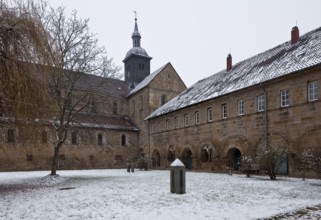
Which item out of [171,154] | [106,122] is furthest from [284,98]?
[106,122]

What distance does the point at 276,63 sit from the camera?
65.5 ft

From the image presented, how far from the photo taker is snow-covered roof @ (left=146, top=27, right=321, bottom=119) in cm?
1741

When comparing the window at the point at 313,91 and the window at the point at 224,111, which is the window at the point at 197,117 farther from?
the window at the point at 313,91

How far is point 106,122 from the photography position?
37094 mm

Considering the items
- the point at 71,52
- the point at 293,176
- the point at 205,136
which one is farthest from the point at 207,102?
the point at 71,52

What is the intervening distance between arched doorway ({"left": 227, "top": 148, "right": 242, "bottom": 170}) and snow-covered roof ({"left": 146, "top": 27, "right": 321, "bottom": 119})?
183 inches

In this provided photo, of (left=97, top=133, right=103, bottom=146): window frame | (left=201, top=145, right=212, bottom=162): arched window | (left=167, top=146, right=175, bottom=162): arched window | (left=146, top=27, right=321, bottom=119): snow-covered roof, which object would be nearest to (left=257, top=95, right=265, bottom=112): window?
(left=146, top=27, right=321, bottom=119): snow-covered roof

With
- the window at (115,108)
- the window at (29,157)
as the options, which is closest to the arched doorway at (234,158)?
the window at (29,157)

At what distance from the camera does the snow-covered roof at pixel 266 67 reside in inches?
685

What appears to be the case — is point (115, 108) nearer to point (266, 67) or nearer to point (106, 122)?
point (106, 122)

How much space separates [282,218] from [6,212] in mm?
7268

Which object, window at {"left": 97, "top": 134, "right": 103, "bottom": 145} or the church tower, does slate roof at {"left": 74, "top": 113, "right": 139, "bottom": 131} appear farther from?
the church tower

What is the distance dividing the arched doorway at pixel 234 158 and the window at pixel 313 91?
285 inches

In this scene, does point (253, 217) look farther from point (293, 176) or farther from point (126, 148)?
point (126, 148)
